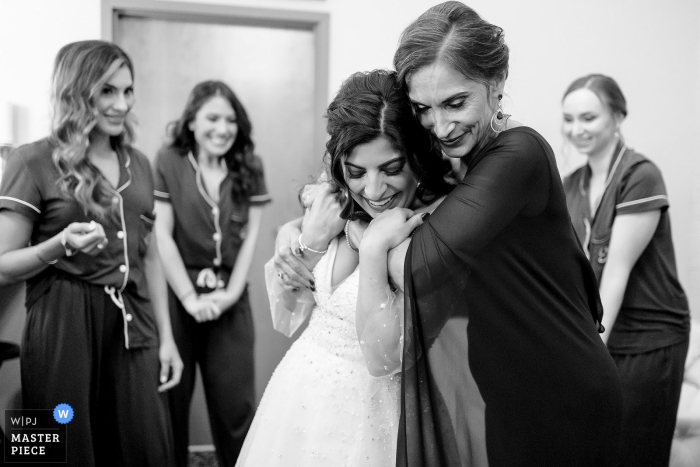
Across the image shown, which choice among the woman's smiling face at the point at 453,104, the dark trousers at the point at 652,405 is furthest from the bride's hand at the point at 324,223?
the dark trousers at the point at 652,405

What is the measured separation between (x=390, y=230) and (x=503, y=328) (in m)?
0.29

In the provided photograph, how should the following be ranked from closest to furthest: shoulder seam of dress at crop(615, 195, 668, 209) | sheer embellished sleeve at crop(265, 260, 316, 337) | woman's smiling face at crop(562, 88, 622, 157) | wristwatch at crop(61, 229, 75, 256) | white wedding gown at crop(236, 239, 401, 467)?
white wedding gown at crop(236, 239, 401, 467) < sheer embellished sleeve at crop(265, 260, 316, 337) < wristwatch at crop(61, 229, 75, 256) < shoulder seam of dress at crop(615, 195, 668, 209) < woman's smiling face at crop(562, 88, 622, 157)

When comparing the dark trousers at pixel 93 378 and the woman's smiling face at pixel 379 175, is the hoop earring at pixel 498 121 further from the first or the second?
the dark trousers at pixel 93 378

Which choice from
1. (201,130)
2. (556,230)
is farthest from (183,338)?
(556,230)

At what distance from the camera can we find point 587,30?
A: 3.79 m

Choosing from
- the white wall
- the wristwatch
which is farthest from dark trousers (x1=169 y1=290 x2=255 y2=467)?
the white wall

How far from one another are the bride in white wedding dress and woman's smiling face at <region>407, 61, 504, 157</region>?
0.41 feet

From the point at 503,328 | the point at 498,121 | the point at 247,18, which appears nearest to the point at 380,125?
the point at 498,121

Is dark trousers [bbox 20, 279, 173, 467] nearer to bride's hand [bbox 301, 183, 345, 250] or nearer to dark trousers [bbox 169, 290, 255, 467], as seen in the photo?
dark trousers [bbox 169, 290, 255, 467]

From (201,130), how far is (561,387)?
2.22 metres

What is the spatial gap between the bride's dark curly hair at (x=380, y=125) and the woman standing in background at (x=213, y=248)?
168cm

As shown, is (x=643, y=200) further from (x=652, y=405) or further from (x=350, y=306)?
(x=350, y=306)

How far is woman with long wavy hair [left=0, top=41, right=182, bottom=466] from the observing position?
2109 mm

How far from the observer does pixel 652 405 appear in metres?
2.43
